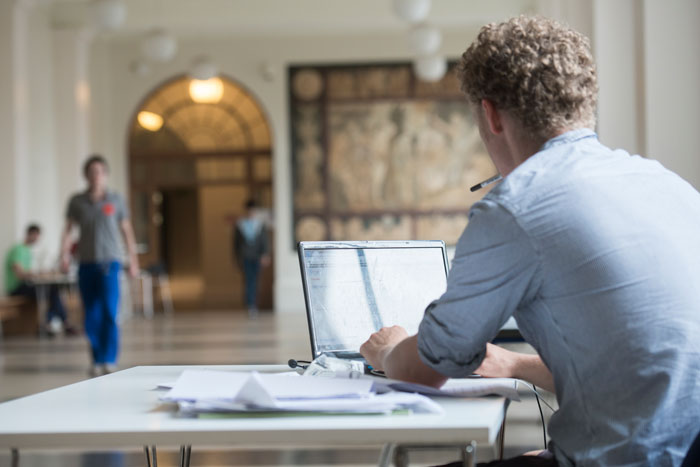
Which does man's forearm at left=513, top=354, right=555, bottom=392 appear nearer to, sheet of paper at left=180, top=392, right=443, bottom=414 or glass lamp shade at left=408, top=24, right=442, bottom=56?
sheet of paper at left=180, top=392, right=443, bottom=414

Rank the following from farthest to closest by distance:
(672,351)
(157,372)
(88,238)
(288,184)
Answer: (288,184), (88,238), (157,372), (672,351)

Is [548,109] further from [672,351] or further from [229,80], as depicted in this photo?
[229,80]

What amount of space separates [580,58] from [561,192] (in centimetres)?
25

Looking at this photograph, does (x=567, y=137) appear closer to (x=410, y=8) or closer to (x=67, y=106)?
(x=410, y=8)

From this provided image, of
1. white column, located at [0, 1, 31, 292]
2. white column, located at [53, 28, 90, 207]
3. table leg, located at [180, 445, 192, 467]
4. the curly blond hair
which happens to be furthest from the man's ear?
white column, located at [53, 28, 90, 207]

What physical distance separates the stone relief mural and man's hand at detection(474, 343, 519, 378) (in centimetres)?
1307

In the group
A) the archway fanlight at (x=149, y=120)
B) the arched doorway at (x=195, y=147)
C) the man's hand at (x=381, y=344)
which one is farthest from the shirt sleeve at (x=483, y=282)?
the archway fanlight at (x=149, y=120)

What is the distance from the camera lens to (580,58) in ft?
4.81

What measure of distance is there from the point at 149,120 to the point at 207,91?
1.20 metres

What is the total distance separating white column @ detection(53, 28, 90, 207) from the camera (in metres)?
13.2

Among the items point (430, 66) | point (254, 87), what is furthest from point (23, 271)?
point (430, 66)

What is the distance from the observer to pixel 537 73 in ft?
4.73

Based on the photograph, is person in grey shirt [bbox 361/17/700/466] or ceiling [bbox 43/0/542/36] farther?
ceiling [bbox 43/0/542/36]

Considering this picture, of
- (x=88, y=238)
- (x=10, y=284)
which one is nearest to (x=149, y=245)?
(x=10, y=284)
